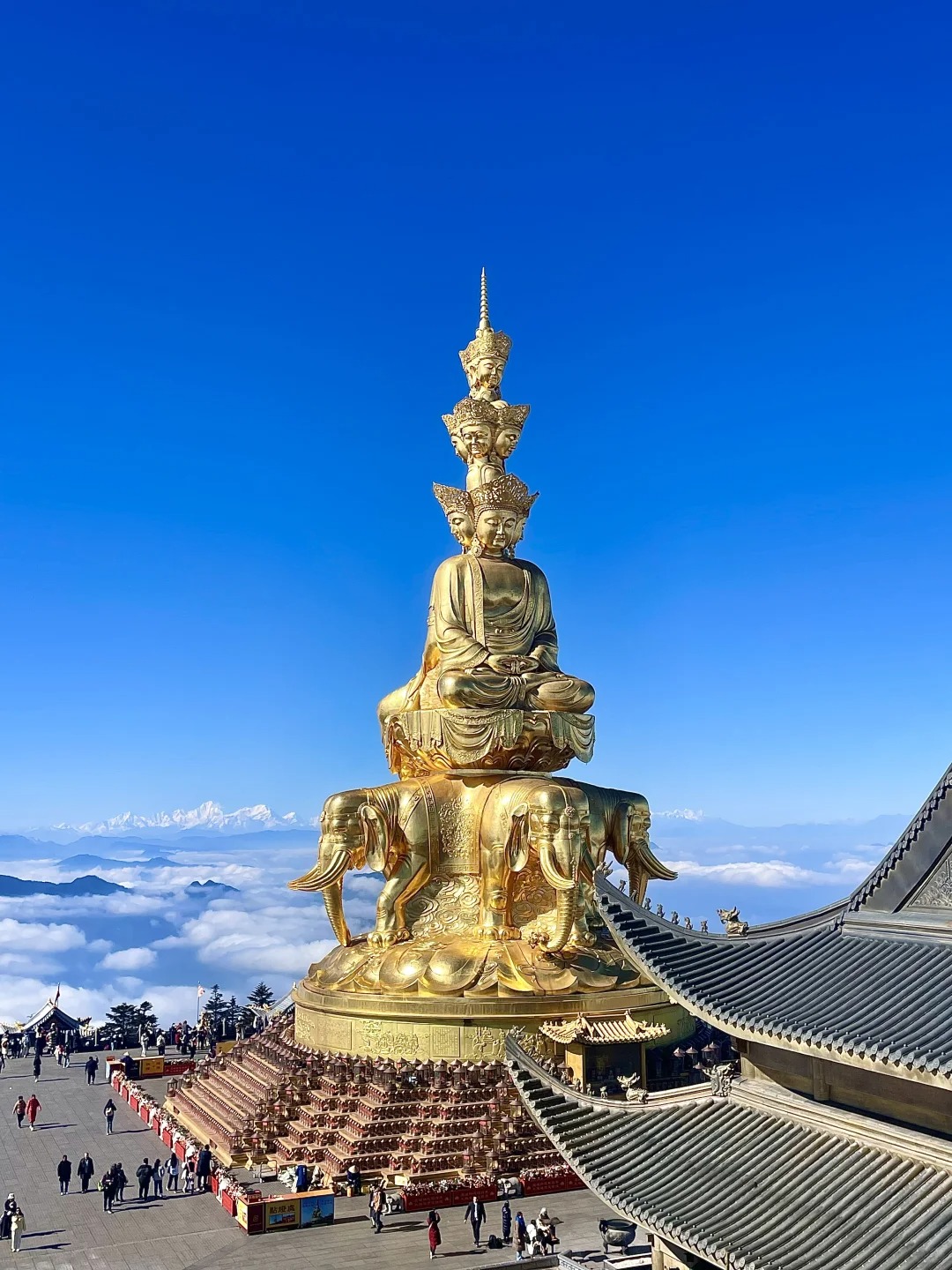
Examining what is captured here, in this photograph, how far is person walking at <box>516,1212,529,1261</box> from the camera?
1638 cm

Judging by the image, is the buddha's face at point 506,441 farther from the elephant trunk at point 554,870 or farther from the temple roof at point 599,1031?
the temple roof at point 599,1031

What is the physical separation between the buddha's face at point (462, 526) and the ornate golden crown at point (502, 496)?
0.32 meters

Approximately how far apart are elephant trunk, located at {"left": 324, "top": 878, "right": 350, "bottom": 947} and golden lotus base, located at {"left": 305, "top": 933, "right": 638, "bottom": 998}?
4.95 feet

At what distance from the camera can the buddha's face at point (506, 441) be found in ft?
94.7

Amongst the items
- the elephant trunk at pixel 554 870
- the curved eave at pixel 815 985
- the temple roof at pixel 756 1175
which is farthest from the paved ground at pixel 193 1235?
the curved eave at pixel 815 985

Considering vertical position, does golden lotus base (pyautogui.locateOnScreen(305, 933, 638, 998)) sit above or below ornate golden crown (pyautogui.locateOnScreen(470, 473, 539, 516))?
below

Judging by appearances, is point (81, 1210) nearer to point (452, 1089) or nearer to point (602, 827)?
point (452, 1089)

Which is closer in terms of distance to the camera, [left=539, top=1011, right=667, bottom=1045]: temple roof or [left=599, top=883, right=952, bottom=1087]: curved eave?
[left=599, top=883, right=952, bottom=1087]: curved eave

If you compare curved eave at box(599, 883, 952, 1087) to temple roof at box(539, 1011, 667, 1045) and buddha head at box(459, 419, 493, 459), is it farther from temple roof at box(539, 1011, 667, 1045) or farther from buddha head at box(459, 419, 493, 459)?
buddha head at box(459, 419, 493, 459)

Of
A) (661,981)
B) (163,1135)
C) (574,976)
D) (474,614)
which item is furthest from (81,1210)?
(474,614)

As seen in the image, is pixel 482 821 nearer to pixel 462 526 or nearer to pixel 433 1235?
pixel 462 526

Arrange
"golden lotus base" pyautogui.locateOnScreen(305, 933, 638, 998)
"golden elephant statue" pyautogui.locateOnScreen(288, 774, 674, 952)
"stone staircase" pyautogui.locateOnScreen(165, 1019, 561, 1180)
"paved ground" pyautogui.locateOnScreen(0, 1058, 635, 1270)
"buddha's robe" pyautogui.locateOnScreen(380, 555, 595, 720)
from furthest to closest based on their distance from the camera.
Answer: "buddha's robe" pyautogui.locateOnScreen(380, 555, 595, 720) → "golden elephant statue" pyautogui.locateOnScreen(288, 774, 674, 952) → "golden lotus base" pyautogui.locateOnScreen(305, 933, 638, 998) → "stone staircase" pyautogui.locateOnScreen(165, 1019, 561, 1180) → "paved ground" pyautogui.locateOnScreen(0, 1058, 635, 1270)

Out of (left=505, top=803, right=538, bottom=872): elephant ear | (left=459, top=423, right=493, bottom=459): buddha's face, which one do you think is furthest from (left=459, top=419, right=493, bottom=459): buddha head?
(left=505, top=803, right=538, bottom=872): elephant ear

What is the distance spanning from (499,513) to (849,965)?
18073 millimetres
